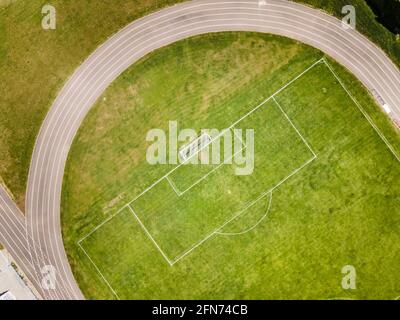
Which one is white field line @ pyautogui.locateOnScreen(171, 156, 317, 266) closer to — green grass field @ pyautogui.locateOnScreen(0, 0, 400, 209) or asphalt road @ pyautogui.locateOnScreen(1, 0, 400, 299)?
asphalt road @ pyautogui.locateOnScreen(1, 0, 400, 299)

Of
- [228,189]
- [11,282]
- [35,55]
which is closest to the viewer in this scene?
[228,189]

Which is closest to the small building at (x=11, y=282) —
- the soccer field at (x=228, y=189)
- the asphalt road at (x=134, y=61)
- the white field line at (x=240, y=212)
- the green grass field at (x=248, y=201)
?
the asphalt road at (x=134, y=61)

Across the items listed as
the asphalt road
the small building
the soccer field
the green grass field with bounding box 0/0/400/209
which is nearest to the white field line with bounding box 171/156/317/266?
the soccer field

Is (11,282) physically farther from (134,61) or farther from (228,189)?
(134,61)

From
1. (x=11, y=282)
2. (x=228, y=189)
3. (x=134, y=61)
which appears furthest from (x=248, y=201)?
(x=11, y=282)

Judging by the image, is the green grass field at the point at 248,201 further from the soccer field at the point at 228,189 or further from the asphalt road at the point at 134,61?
the asphalt road at the point at 134,61

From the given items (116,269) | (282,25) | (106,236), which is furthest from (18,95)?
(282,25)
